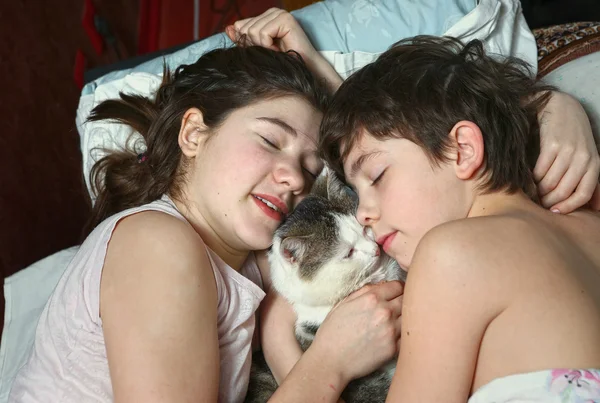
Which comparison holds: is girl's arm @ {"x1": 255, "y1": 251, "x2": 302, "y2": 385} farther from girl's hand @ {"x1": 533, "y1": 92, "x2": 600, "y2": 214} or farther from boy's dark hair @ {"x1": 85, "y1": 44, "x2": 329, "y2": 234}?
girl's hand @ {"x1": 533, "y1": 92, "x2": 600, "y2": 214}

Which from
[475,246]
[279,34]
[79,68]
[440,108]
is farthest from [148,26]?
[475,246]

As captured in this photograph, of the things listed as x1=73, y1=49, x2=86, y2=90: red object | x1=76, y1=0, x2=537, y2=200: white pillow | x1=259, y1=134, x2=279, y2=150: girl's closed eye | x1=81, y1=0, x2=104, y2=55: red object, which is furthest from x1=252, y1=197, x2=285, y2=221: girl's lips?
x1=81, y1=0, x2=104, y2=55: red object

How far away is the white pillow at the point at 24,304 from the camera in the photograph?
1.68 m

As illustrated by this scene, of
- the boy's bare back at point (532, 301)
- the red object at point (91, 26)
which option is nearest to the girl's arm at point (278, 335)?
the boy's bare back at point (532, 301)

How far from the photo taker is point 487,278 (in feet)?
3.10

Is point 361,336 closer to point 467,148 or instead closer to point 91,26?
point 467,148

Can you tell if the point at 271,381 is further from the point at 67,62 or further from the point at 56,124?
the point at 67,62

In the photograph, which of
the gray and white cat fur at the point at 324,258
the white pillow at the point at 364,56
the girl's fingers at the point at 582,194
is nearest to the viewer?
the girl's fingers at the point at 582,194

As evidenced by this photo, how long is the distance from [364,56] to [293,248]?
0.60m

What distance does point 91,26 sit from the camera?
2.47 metres

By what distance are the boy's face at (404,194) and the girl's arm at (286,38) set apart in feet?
1.45

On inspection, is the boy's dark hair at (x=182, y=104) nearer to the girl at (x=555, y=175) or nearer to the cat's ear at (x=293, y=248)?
the girl at (x=555, y=175)

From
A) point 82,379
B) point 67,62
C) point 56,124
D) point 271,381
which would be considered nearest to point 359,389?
point 271,381

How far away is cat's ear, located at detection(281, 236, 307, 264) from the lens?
51.3 inches
